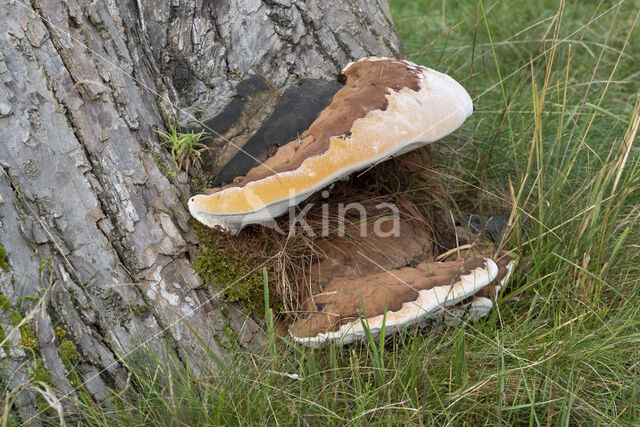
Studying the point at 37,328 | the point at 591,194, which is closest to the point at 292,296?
the point at 37,328

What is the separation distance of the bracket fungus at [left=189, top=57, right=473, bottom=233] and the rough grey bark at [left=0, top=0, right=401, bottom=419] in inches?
10.4

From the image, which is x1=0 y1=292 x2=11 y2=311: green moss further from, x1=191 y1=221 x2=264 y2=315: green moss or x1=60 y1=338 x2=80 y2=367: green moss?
x1=191 y1=221 x2=264 y2=315: green moss

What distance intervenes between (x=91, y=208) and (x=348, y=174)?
0.96 meters

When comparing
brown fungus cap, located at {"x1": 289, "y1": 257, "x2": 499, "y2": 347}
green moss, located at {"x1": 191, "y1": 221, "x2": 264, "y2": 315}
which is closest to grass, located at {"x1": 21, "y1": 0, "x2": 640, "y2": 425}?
brown fungus cap, located at {"x1": 289, "y1": 257, "x2": 499, "y2": 347}

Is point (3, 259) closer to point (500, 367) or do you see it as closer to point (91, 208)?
point (91, 208)

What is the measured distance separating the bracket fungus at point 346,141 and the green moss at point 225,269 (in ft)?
0.30

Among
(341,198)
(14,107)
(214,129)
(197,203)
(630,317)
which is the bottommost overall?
(630,317)

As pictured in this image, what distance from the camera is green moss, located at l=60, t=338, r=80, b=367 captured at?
79.1 inches

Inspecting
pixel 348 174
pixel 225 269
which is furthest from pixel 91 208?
pixel 348 174

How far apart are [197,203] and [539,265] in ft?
5.01

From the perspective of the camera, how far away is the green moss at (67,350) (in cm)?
201

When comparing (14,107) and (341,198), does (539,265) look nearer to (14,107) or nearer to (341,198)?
(341,198)

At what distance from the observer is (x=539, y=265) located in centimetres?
256

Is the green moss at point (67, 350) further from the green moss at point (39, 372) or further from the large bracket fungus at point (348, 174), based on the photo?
the large bracket fungus at point (348, 174)
